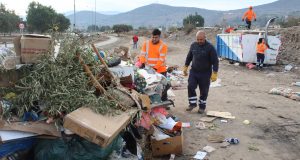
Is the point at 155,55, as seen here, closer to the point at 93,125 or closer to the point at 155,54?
the point at 155,54

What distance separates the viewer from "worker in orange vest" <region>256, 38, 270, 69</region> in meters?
13.4

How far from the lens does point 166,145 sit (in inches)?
177

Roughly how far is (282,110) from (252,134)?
6.52 ft

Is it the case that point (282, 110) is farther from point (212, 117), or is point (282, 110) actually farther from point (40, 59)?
point (40, 59)

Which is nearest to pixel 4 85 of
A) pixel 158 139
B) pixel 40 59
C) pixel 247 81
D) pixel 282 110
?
pixel 40 59

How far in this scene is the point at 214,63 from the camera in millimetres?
6465

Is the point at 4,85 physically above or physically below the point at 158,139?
above

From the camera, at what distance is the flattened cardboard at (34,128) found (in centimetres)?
331

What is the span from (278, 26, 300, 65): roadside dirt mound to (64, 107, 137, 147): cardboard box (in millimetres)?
13126

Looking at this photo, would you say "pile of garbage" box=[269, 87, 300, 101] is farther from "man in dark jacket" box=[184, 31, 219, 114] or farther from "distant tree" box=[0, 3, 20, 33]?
"distant tree" box=[0, 3, 20, 33]

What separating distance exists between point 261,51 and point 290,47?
4.14 metres

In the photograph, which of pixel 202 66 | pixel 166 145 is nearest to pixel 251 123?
pixel 202 66

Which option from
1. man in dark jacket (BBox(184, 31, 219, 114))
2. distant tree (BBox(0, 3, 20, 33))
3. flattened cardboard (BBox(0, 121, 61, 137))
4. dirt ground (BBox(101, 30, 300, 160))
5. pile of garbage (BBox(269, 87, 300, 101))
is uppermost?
distant tree (BBox(0, 3, 20, 33))

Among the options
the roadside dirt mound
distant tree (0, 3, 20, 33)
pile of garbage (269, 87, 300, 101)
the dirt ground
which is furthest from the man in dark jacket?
distant tree (0, 3, 20, 33)
